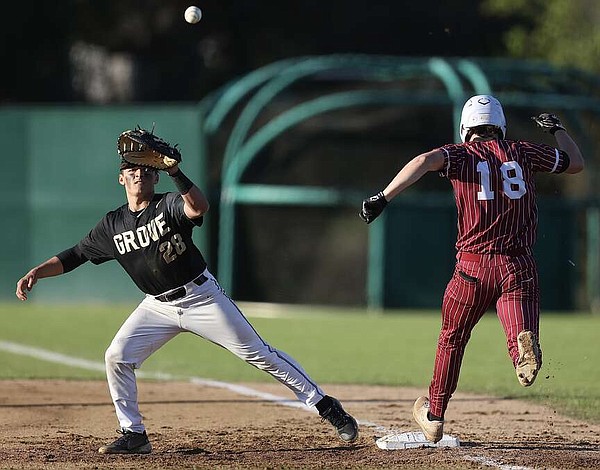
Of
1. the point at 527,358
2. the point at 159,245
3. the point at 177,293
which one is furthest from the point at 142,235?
the point at 527,358

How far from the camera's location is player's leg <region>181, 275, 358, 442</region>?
21.5ft

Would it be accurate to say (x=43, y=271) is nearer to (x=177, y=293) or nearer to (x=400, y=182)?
(x=177, y=293)

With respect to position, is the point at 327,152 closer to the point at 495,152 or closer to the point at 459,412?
the point at 459,412

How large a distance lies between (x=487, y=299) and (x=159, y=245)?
5.87 feet

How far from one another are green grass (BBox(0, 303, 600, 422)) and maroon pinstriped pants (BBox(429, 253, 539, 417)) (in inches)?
83.0

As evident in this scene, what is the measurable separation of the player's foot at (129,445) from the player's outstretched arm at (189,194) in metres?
1.28

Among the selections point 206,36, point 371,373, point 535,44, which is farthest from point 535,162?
point 206,36

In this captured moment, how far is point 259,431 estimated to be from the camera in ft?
24.3

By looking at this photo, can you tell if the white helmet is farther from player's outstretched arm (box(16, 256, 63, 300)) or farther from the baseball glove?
player's outstretched arm (box(16, 256, 63, 300))

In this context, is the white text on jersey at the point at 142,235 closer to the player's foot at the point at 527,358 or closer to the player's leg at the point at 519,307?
the player's leg at the point at 519,307

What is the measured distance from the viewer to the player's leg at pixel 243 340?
21.5ft

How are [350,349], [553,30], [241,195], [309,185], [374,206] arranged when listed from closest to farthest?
[374,206]
[350,349]
[241,195]
[309,185]
[553,30]

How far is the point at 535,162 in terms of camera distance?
639cm

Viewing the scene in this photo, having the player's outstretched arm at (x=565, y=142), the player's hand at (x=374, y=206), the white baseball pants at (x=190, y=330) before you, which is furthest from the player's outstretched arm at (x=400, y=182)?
the white baseball pants at (x=190, y=330)
